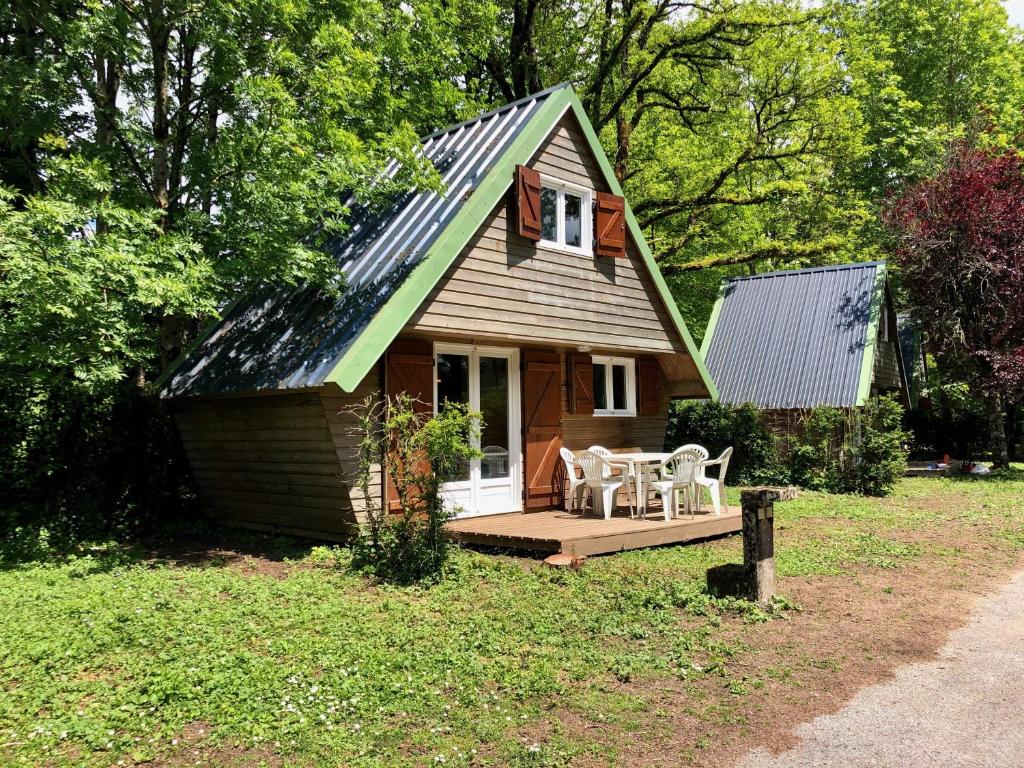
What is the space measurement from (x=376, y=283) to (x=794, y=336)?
46.1ft

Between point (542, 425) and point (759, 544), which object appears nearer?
point (759, 544)

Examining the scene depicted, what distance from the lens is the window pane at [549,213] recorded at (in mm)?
11312

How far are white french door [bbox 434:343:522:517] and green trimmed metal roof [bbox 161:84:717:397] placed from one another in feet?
5.15

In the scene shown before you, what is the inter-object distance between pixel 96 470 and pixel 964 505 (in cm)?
1508

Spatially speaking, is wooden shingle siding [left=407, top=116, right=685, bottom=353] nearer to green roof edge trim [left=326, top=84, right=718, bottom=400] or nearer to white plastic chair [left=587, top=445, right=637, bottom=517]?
green roof edge trim [left=326, top=84, right=718, bottom=400]

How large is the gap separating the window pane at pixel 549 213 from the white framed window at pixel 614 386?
8.36 ft

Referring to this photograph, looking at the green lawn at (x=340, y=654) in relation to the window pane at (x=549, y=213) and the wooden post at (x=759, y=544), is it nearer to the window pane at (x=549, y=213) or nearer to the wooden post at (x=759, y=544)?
the wooden post at (x=759, y=544)

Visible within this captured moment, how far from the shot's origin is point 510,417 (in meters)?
11.4

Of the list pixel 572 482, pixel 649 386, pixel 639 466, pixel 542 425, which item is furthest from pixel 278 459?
pixel 649 386

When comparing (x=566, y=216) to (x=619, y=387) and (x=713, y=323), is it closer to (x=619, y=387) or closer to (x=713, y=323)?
(x=619, y=387)

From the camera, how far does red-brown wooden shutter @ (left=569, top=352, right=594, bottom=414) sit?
12250mm

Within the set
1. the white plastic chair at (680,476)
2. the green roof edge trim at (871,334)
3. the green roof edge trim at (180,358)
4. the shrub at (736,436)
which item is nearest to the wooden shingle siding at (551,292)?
the white plastic chair at (680,476)

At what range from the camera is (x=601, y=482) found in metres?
10.7

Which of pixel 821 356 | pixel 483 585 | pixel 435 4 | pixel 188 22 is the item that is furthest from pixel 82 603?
pixel 821 356
